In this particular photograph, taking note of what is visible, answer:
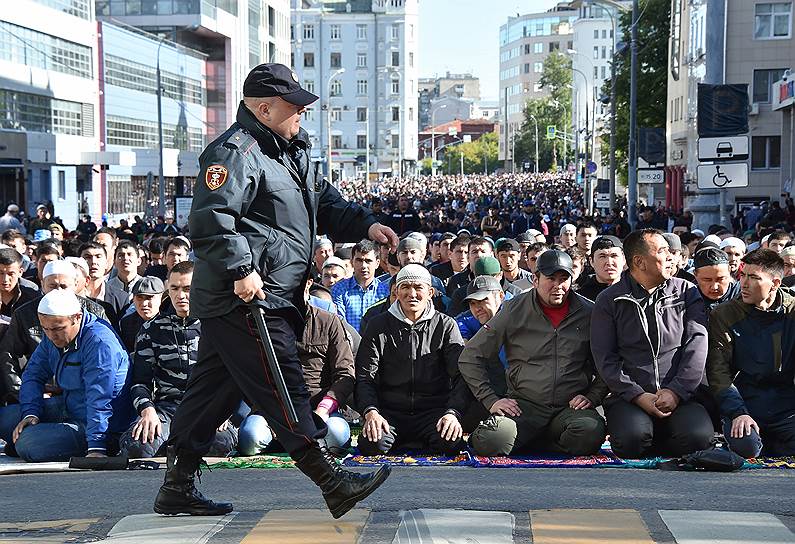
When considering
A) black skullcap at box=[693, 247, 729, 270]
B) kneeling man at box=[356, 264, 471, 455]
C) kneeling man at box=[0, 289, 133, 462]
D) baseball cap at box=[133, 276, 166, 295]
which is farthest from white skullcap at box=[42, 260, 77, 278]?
black skullcap at box=[693, 247, 729, 270]

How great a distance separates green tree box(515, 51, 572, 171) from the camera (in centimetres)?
16250

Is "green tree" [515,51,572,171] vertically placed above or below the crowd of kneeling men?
above

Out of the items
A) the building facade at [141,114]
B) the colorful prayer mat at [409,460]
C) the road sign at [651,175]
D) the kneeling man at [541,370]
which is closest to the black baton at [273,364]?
the colorful prayer mat at [409,460]

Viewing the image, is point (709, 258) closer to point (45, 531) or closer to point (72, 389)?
point (72, 389)

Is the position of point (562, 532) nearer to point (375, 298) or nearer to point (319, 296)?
point (319, 296)

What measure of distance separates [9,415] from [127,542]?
4.71 m

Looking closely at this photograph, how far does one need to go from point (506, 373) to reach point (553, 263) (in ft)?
3.40

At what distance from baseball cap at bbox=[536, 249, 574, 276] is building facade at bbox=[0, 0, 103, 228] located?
45.0 meters

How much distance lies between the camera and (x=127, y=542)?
6.15m

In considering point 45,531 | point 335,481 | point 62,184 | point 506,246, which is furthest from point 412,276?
point 62,184

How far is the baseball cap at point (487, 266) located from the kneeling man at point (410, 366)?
2565 mm

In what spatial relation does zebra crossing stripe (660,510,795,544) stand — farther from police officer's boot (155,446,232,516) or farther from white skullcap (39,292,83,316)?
white skullcap (39,292,83,316)

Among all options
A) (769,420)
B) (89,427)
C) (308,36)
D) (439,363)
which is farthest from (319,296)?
(308,36)

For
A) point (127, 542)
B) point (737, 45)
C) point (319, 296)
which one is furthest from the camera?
point (737, 45)
